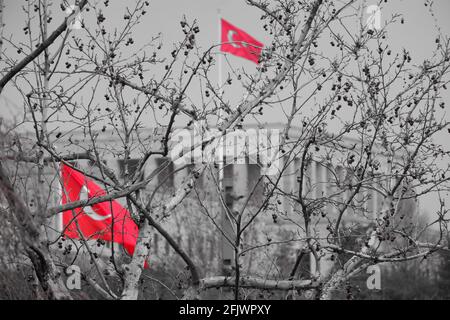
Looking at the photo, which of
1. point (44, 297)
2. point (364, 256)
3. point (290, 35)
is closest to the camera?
point (44, 297)

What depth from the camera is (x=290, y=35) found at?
10.5 m

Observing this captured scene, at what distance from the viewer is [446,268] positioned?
49.2 meters

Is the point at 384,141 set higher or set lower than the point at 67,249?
higher

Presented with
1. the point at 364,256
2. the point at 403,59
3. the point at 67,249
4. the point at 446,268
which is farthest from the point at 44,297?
the point at 446,268

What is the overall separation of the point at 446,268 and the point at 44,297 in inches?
1776

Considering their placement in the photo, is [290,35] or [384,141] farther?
[384,141]

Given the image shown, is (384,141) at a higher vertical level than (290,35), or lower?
lower

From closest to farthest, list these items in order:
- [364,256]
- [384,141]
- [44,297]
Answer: [44,297] < [364,256] < [384,141]
